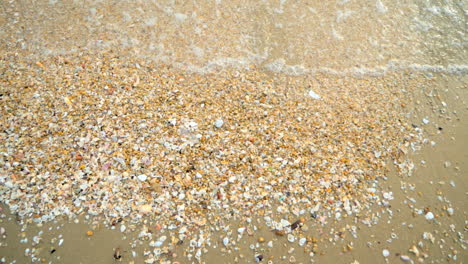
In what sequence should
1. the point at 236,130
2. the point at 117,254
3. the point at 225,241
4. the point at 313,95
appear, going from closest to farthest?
the point at 117,254 < the point at 225,241 < the point at 236,130 < the point at 313,95

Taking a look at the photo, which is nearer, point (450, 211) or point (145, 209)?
point (145, 209)

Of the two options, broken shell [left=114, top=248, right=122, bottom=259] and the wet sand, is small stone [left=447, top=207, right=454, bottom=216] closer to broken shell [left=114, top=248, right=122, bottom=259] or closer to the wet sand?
the wet sand

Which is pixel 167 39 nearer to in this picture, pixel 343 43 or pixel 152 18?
pixel 152 18

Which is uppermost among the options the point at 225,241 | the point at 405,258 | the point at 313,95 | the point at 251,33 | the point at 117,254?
the point at 251,33

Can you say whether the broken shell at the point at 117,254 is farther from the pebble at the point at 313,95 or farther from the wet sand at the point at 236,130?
the pebble at the point at 313,95

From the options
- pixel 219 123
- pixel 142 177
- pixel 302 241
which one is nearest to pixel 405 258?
pixel 302 241

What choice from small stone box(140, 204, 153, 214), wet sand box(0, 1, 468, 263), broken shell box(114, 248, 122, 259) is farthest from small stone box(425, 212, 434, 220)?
broken shell box(114, 248, 122, 259)

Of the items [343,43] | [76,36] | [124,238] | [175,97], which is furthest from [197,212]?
[343,43]

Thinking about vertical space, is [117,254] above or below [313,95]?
below

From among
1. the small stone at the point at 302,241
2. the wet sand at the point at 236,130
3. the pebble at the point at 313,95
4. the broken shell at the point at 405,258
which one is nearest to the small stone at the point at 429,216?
the wet sand at the point at 236,130

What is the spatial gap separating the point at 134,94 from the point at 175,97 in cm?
43

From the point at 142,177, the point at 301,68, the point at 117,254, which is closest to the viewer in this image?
the point at 117,254

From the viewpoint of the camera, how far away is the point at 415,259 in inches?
98.9

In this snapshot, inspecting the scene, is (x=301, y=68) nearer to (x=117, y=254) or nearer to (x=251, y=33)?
(x=251, y=33)
